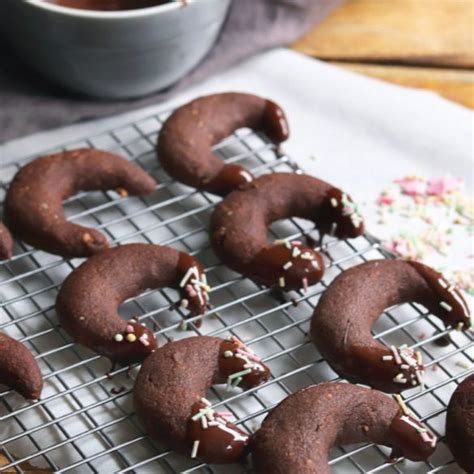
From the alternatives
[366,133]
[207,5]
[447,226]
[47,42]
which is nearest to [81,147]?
[47,42]

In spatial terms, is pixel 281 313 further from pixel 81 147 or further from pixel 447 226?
pixel 81 147

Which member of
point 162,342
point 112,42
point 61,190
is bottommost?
point 162,342

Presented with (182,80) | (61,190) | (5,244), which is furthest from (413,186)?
(5,244)

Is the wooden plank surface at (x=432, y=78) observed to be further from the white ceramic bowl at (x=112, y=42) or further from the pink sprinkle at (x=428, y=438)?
the pink sprinkle at (x=428, y=438)

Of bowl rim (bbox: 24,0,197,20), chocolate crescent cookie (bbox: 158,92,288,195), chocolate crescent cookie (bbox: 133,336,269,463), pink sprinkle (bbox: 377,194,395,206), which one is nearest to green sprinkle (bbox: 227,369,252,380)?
chocolate crescent cookie (bbox: 133,336,269,463)

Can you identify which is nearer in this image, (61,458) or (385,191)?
(61,458)

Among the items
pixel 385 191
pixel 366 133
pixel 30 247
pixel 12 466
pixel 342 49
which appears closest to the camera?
pixel 12 466

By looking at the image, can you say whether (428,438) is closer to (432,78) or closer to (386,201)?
(386,201)
